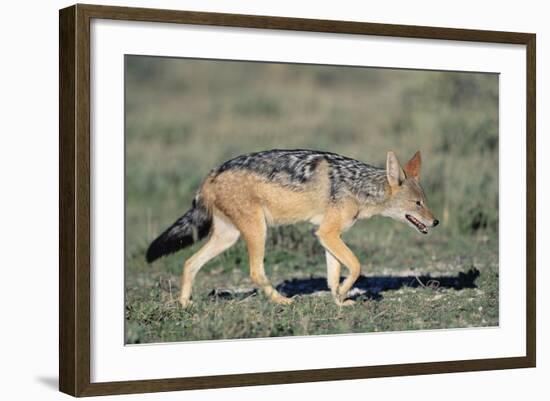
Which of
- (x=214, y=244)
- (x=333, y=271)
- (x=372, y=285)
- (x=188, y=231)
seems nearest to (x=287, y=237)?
(x=372, y=285)

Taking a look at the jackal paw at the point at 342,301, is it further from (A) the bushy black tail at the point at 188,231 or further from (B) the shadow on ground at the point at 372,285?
(A) the bushy black tail at the point at 188,231

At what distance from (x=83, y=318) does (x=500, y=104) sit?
15.8ft

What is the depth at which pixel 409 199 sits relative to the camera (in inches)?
517

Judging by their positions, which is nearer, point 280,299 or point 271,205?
point 280,299

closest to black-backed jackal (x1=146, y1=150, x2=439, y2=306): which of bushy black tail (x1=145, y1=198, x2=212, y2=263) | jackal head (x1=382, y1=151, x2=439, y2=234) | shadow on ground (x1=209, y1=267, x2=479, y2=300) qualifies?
bushy black tail (x1=145, y1=198, x2=212, y2=263)

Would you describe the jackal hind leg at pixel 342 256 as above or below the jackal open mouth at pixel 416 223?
below

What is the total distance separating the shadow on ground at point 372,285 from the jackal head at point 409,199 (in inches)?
31.0

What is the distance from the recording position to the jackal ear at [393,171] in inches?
505

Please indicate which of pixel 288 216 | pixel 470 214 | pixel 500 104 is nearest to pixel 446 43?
pixel 500 104

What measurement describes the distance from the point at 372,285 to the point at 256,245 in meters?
2.22

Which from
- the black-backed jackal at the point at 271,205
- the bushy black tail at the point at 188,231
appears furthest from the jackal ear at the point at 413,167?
the bushy black tail at the point at 188,231

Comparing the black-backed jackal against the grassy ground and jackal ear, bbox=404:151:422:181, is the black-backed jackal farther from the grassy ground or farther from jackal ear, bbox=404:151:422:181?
the grassy ground

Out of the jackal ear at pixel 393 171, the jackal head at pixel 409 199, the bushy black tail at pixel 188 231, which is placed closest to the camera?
the bushy black tail at pixel 188 231

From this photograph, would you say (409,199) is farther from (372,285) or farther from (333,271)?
(372,285)
